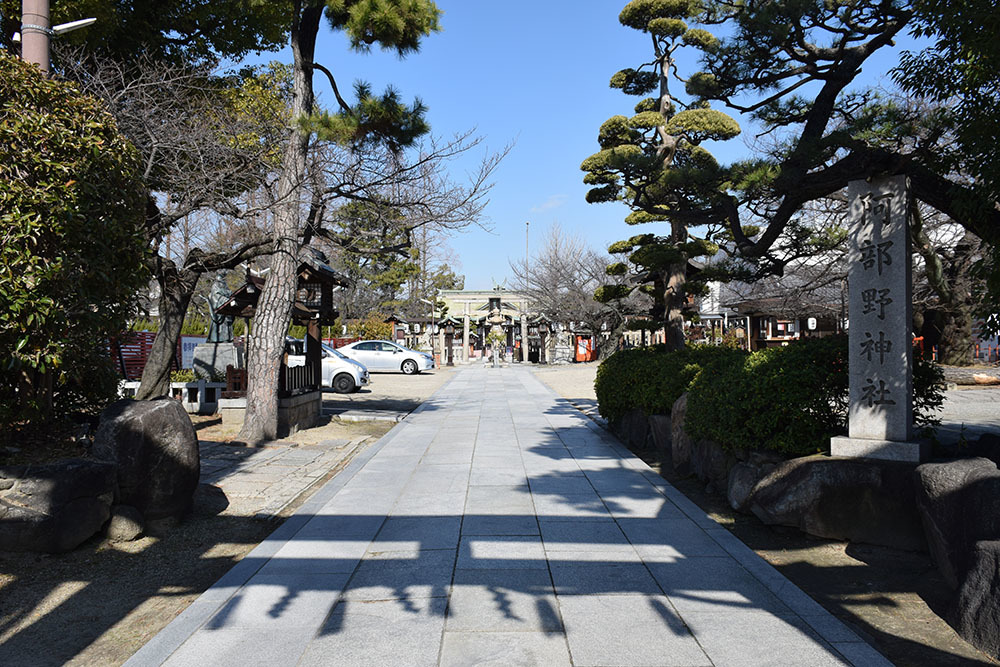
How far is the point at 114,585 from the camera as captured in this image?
13.3 ft

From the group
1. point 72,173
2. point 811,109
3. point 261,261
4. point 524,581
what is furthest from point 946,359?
point 261,261

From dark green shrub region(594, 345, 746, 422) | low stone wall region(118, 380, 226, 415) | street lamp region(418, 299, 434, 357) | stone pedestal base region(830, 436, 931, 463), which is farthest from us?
street lamp region(418, 299, 434, 357)

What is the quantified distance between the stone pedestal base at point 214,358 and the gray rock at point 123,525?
10.3 m

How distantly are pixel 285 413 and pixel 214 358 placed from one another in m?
5.72

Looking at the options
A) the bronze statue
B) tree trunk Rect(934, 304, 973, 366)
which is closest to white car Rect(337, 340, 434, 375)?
the bronze statue

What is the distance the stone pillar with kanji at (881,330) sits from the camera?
15.5 feet

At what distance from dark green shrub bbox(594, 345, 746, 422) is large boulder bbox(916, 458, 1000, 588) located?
8.27 ft

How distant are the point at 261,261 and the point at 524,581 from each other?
2169 cm

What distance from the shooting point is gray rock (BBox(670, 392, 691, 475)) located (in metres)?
6.95

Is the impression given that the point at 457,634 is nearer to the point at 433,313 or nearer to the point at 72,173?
the point at 72,173

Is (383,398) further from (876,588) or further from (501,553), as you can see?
(876,588)

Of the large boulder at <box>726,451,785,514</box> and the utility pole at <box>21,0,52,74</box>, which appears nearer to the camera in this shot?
the utility pole at <box>21,0,52,74</box>

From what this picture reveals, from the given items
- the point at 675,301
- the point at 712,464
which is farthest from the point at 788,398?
the point at 675,301

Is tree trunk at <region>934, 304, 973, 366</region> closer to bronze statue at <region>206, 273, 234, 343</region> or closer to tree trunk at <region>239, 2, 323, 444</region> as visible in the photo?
tree trunk at <region>239, 2, 323, 444</region>
